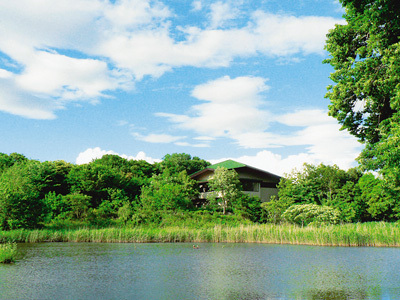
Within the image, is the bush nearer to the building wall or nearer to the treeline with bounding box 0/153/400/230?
the treeline with bounding box 0/153/400/230

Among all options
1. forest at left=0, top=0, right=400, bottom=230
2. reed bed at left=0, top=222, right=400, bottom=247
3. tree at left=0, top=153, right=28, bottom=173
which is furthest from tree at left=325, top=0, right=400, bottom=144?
tree at left=0, top=153, right=28, bottom=173

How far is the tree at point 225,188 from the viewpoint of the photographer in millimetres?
32478

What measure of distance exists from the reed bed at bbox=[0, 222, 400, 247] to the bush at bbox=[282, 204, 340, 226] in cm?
317

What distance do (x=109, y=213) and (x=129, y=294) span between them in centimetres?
2275

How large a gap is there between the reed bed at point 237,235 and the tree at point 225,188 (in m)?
9.39

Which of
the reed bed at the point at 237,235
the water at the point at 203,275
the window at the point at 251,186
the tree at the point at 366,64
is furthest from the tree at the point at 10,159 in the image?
the tree at the point at 366,64

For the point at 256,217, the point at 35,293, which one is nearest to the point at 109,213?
the point at 256,217

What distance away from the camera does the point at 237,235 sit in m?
22.5

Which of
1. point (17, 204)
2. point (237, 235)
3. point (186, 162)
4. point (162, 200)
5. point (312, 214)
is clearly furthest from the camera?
point (186, 162)

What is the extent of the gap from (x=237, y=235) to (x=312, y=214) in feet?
22.5

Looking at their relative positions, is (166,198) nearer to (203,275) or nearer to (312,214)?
(312,214)

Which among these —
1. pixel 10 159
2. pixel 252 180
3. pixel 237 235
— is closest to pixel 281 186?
pixel 252 180

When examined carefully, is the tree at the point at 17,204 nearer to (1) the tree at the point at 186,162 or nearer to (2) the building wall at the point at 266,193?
(2) the building wall at the point at 266,193

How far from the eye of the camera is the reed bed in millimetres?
19891
